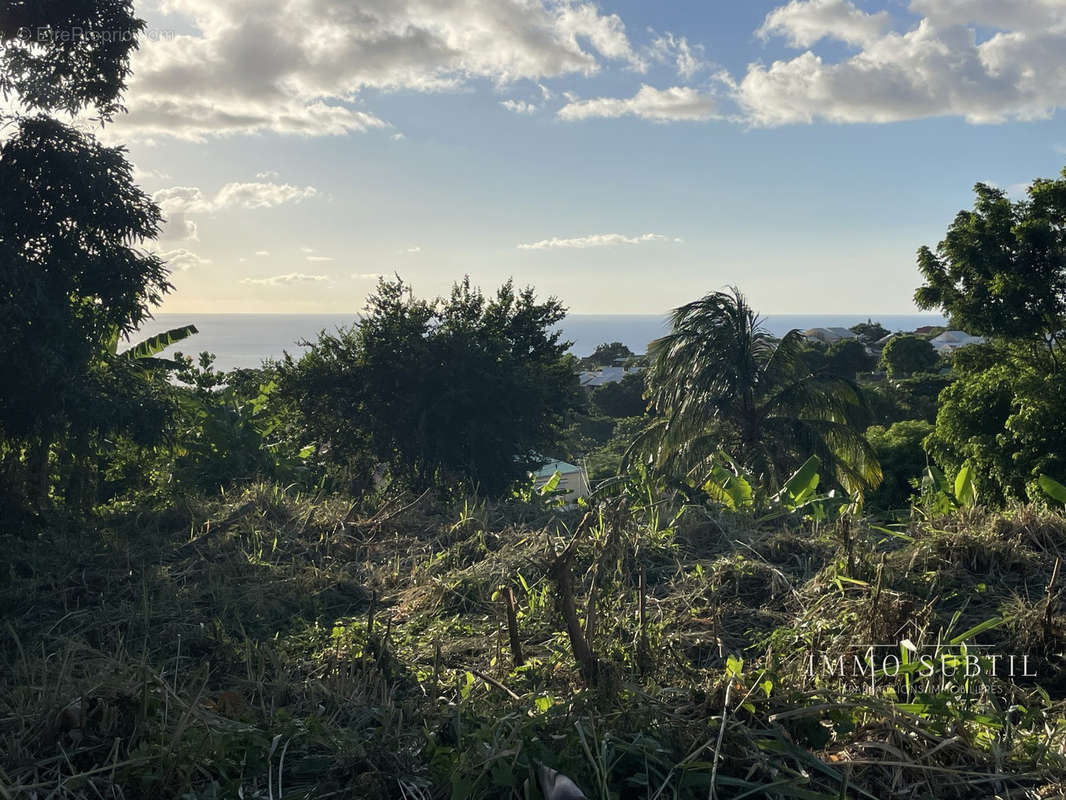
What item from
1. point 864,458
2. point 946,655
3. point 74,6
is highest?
point 74,6

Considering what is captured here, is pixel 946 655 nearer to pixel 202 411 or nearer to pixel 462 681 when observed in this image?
pixel 462 681

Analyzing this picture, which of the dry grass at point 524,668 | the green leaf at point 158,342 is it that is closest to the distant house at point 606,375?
the green leaf at point 158,342

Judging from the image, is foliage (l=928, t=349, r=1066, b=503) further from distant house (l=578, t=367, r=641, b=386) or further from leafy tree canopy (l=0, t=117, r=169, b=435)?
distant house (l=578, t=367, r=641, b=386)

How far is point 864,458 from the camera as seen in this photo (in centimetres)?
1591

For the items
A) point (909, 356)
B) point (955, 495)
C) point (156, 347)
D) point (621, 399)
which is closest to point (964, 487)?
point (955, 495)

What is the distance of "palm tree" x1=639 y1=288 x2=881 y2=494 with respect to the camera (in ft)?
52.7

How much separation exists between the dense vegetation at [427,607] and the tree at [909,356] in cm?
2700

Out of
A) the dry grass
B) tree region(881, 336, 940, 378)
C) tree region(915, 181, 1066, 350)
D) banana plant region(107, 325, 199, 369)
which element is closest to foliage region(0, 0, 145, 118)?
banana plant region(107, 325, 199, 369)

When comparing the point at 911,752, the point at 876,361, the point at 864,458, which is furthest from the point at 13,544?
the point at 876,361

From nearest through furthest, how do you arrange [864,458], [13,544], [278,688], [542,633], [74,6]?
[278,688] → [542,633] → [13,544] → [74,6] → [864,458]

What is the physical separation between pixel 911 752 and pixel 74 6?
40.2ft

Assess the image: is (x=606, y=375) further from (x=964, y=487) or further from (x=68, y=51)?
(x=964, y=487)

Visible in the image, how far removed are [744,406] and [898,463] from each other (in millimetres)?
8263

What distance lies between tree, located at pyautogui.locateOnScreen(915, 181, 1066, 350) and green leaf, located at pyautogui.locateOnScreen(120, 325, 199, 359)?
15768mm
